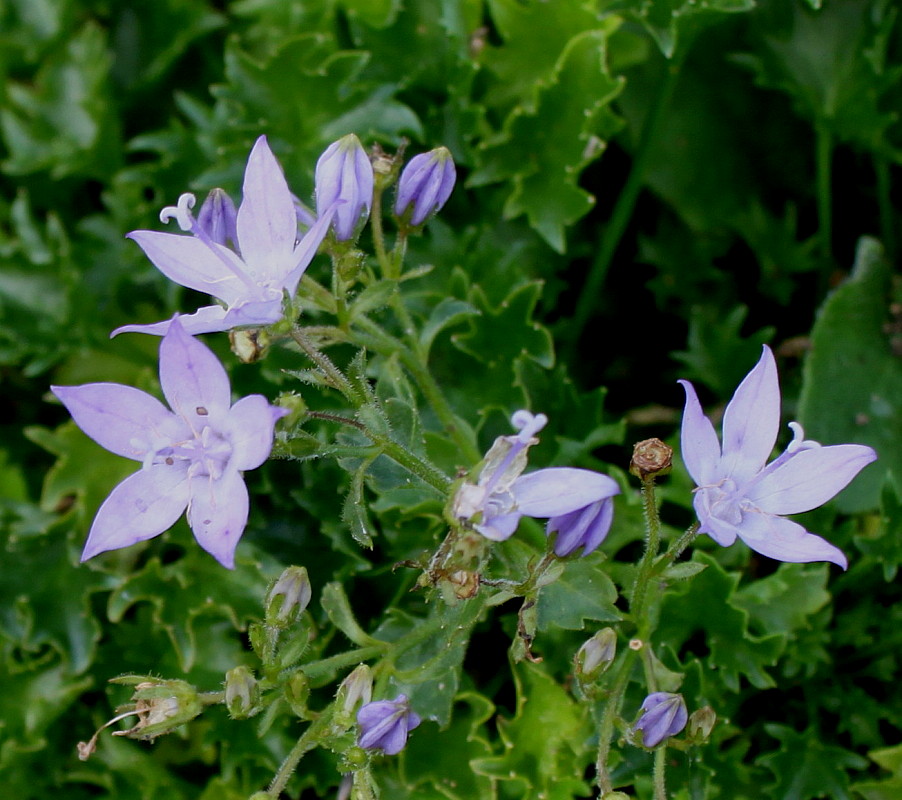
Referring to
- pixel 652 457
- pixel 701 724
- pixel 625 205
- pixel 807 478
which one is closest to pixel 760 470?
pixel 807 478

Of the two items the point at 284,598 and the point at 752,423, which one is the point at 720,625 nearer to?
the point at 752,423

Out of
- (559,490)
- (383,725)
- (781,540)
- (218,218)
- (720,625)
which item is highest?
(218,218)

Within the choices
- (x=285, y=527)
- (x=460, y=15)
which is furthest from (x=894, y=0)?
(x=285, y=527)

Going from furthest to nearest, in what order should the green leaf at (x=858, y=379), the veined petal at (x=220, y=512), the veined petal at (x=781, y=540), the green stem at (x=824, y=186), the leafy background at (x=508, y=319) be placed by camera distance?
the green stem at (x=824, y=186)
the green leaf at (x=858, y=379)
the leafy background at (x=508, y=319)
the veined petal at (x=781, y=540)
the veined petal at (x=220, y=512)

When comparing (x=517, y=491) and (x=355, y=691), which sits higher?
(x=517, y=491)

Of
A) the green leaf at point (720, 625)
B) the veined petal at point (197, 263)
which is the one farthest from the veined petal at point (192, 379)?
the green leaf at point (720, 625)

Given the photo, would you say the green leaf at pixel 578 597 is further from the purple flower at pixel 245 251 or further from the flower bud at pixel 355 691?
the purple flower at pixel 245 251

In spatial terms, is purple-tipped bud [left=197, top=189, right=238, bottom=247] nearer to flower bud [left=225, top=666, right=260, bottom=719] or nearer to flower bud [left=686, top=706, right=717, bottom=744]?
flower bud [left=225, top=666, right=260, bottom=719]

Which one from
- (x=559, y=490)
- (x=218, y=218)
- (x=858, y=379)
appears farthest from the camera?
(x=858, y=379)
